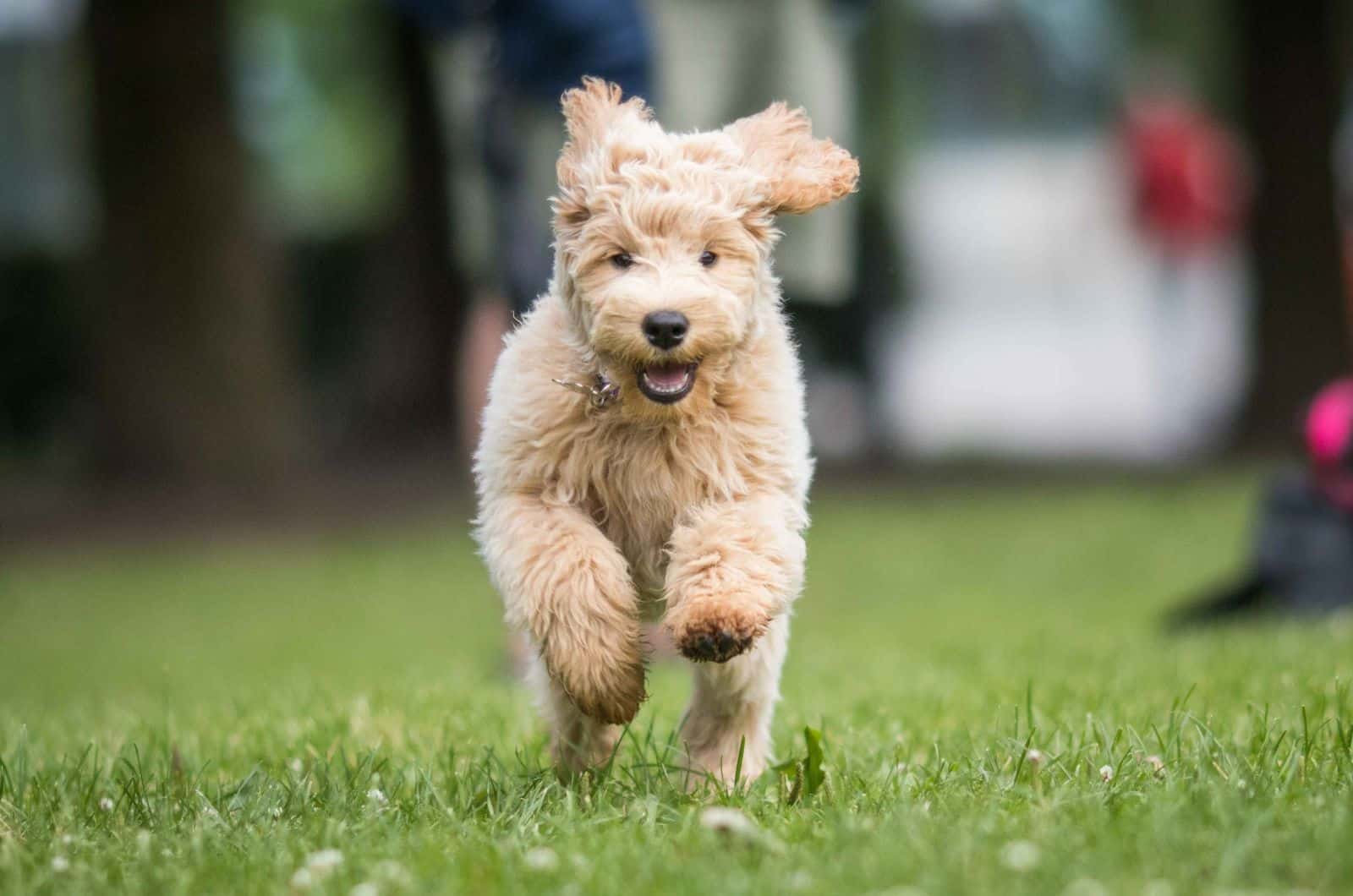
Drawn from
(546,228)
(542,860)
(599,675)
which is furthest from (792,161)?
(546,228)

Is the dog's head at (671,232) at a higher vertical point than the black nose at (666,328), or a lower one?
higher

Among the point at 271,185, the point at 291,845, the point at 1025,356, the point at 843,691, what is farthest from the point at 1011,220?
the point at 291,845

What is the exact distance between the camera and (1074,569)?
32.7ft

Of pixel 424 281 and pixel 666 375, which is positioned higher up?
pixel 666 375

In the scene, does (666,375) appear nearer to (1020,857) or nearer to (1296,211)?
(1020,857)

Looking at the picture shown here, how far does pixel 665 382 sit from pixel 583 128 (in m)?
0.62

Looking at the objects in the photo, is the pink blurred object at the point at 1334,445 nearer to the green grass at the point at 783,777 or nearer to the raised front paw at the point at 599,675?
the green grass at the point at 783,777

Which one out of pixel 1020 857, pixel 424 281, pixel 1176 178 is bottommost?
pixel 424 281

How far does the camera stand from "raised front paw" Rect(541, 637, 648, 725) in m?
3.16

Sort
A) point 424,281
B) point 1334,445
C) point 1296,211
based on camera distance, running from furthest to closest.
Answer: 1. point 424,281
2. point 1296,211
3. point 1334,445

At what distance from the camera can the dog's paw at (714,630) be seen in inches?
118

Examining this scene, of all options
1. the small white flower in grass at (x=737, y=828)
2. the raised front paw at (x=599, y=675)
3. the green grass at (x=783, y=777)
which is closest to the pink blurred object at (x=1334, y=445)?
the green grass at (x=783, y=777)

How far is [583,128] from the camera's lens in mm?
3445

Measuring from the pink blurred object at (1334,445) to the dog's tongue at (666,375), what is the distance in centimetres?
381
